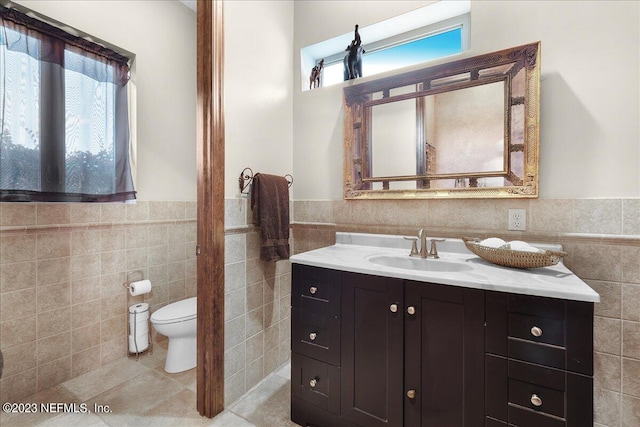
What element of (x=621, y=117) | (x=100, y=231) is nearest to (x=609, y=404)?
(x=621, y=117)

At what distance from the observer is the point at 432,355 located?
3.61 ft

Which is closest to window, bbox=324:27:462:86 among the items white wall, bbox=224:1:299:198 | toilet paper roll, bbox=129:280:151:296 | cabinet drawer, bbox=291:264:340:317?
white wall, bbox=224:1:299:198

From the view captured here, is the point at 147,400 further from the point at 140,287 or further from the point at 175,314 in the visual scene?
the point at 140,287

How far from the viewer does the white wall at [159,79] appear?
6.55ft

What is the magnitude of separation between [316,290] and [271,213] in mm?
559

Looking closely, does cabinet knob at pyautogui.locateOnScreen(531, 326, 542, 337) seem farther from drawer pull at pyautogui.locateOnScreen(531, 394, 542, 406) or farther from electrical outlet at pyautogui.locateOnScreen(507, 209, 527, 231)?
electrical outlet at pyautogui.locateOnScreen(507, 209, 527, 231)

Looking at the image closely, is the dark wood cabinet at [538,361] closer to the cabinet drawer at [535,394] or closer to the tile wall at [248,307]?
the cabinet drawer at [535,394]

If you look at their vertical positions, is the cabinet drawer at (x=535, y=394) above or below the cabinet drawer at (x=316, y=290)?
below

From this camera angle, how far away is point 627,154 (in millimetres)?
1213

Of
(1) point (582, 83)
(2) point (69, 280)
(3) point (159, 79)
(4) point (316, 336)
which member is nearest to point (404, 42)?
(1) point (582, 83)

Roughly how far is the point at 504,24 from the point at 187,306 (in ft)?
8.46

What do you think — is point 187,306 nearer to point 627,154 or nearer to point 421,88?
point 421,88

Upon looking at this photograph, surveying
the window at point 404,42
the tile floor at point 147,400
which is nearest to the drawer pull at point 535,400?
the tile floor at point 147,400

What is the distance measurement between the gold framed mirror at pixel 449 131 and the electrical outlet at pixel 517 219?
8 centimetres
